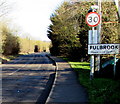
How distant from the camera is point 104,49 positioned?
9547mm

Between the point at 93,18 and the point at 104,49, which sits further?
the point at 104,49

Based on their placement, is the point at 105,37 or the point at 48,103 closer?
the point at 48,103

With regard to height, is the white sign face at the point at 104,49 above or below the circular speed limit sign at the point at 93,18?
below

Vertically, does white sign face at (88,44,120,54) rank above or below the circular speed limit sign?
below

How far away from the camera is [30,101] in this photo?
739cm

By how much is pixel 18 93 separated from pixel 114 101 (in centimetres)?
463

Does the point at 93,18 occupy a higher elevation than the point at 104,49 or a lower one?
higher

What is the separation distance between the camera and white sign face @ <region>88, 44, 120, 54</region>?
9.45 m

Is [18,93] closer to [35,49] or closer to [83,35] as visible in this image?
[83,35]

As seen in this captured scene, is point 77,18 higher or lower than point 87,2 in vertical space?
lower

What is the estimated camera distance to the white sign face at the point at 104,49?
9445 mm

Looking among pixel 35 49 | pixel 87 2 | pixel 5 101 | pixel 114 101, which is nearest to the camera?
pixel 114 101

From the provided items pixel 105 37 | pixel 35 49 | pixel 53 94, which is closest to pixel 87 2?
pixel 105 37

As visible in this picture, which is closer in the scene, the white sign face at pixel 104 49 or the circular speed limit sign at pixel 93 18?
the circular speed limit sign at pixel 93 18
